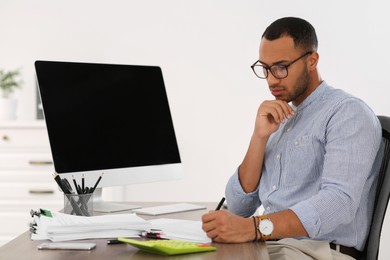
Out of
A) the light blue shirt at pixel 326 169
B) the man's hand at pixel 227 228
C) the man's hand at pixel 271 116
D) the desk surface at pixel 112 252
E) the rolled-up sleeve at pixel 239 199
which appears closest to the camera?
the desk surface at pixel 112 252

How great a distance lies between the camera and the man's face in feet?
6.83

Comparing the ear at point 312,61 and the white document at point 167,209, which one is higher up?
the ear at point 312,61

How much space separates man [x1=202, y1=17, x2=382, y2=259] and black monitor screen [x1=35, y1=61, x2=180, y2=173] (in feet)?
1.39

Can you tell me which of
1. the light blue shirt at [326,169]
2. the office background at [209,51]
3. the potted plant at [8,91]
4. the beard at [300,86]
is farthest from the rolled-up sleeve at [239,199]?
the potted plant at [8,91]

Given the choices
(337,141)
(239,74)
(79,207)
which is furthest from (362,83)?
(79,207)

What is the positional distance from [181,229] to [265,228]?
9.7 inches

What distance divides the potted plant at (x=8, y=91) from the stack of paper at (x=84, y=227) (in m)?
2.66

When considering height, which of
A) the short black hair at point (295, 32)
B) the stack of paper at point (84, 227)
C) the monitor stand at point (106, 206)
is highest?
the short black hair at point (295, 32)

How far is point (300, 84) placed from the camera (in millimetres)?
2115

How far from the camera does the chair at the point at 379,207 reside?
1.92 m

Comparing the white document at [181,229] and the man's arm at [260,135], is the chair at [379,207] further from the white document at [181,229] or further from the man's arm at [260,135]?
the white document at [181,229]

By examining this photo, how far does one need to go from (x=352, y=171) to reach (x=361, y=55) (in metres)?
2.60

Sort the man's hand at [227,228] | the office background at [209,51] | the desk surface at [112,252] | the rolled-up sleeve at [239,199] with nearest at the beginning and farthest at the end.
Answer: the desk surface at [112,252], the man's hand at [227,228], the rolled-up sleeve at [239,199], the office background at [209,51]

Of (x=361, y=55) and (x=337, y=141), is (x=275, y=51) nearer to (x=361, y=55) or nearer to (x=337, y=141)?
(x=337, y=141)
